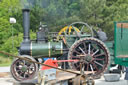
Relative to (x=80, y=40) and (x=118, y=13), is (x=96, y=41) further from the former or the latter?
(x=118, y=13)

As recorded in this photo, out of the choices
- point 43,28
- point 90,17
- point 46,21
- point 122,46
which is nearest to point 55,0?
point 46,21

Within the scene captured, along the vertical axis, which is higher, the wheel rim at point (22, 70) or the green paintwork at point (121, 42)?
the green paintwork at point (121, 42)

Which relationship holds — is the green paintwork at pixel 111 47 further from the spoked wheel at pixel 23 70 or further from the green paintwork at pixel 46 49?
the spoked wheel at pixel 23 70

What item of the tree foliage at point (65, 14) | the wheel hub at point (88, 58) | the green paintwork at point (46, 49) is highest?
the tree foliage at point (65, 14)

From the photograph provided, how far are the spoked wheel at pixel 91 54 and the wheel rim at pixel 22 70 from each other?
1.38 metres

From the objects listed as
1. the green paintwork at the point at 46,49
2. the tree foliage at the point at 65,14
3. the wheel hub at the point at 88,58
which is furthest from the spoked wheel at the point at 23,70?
the tree foliage at the point at 65,14

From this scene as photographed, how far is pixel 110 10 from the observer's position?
26.1m

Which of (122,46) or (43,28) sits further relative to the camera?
(43,28)

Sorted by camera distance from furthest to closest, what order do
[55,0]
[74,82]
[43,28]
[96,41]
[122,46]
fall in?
[55,0] → [43,28] → [96,41] → [122,46] → [74,82]

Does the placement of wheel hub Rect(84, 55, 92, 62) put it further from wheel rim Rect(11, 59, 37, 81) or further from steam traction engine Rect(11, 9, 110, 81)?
wheel rim Rect(11, 59, 37, 81)

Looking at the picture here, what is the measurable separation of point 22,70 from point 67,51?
181 cm

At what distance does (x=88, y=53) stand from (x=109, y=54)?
767 millimetres

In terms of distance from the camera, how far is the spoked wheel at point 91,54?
9250 millimetres

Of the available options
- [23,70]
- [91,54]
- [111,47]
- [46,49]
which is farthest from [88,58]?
[23,70]
